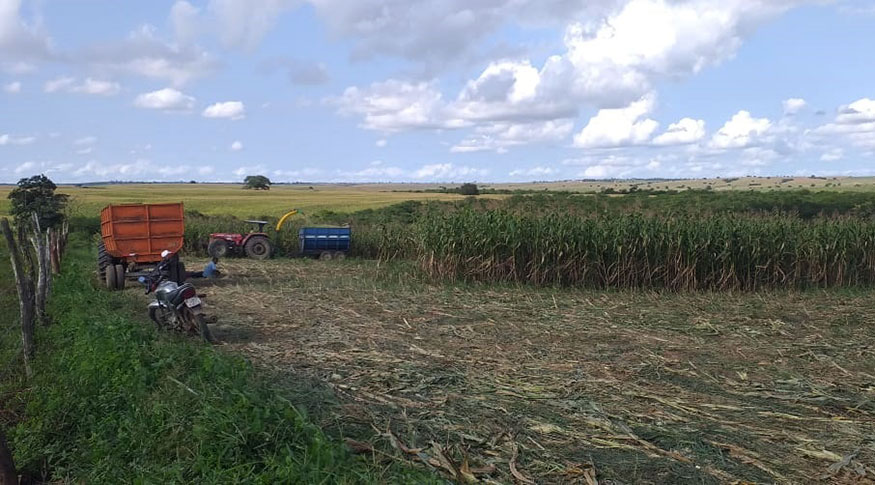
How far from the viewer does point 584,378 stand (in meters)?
7.14

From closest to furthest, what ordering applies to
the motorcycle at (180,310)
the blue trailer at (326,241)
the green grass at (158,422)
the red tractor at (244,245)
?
the green grass at (158,422) < the motorcycle at (180,310) < the red tractor at (244,245) < the blue trailer at (326,241)

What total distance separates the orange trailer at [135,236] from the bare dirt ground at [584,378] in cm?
244

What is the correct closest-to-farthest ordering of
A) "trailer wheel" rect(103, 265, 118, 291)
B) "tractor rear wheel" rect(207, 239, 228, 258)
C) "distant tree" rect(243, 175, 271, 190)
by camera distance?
"trailer wheel" rect(103, 265, 118, 291) < "tractor rear wheel" rect(207, 239, 228, 258) < "distant tree" rect(243, 175, 271, 190)

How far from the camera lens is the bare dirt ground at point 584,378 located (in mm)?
4992

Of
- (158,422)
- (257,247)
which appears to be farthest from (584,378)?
(257,247)

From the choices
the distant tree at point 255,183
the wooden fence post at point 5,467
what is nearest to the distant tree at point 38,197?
the wooden fence post at point 5,467

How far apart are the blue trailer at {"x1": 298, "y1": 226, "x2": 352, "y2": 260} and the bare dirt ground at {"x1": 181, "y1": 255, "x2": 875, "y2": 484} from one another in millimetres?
Answer: 7766

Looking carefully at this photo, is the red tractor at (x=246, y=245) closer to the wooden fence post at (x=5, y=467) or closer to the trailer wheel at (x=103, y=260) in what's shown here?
the trailer wheel at (x=103, y=260)

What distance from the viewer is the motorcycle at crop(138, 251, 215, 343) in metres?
8.94

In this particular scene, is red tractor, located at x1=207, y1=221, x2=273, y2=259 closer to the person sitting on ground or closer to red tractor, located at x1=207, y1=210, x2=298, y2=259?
red tractor, located at x1=207, y1=210, x2=298, y2=259

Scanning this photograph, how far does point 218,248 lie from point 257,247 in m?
1.05

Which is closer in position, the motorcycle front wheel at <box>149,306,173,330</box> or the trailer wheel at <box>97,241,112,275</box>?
the motorcycle front wheel at <box>149,306,173,330</box>

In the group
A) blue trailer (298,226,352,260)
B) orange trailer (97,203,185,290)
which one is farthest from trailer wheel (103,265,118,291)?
blue trailer (298,226,352,260)

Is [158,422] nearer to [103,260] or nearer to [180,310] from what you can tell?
[180,310]
